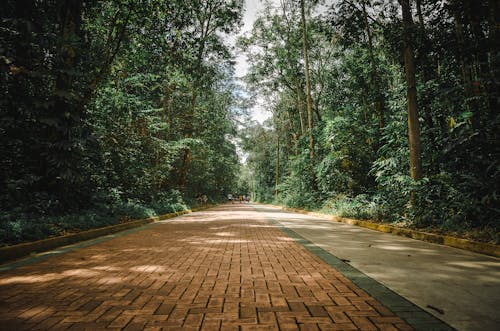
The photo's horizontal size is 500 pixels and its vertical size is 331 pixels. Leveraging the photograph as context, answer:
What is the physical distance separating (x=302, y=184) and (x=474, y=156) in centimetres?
1311

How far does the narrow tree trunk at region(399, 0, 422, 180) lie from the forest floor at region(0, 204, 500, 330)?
12.3 ft

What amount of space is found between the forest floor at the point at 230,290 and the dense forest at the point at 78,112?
2568mm

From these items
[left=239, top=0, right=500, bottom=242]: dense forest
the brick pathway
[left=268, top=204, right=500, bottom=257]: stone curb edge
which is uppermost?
[left=239, top=0, right=500, bottom=242]: dense forest

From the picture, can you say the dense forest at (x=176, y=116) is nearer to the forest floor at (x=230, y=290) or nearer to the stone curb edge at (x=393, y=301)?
the forest floor at (x=230, y=290)

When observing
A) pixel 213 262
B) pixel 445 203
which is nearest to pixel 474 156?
pixel 445 203

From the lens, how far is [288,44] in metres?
21.1

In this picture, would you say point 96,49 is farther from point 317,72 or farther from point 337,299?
point 317,72

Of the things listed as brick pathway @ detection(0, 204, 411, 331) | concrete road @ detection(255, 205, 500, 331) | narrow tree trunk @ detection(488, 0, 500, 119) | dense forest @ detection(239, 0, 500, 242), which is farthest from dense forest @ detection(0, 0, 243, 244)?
narrow tree trunk @ detection(488, 0, 500, 119)

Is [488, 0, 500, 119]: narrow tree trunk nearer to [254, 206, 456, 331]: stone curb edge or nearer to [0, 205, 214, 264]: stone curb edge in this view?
[254, 206, 456, 331]: stone curb edge

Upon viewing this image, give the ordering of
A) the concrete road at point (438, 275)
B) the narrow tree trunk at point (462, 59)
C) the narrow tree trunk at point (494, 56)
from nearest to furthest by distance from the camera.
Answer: the concrete road at point (438, 275) → the narrow tree trunk at point (494, 56) → the narrow tree trunk at point (462, 59)

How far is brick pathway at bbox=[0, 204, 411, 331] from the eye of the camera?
2184mm

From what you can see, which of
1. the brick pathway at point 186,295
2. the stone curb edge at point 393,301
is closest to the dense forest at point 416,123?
the stone curb edge at point 393,301

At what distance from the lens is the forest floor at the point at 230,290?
7.26 ft

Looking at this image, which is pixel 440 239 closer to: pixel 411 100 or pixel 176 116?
pixel 411 100
